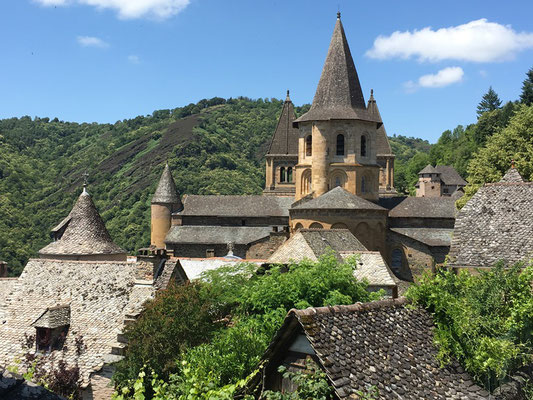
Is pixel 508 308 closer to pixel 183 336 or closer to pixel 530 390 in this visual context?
pixel 530 390

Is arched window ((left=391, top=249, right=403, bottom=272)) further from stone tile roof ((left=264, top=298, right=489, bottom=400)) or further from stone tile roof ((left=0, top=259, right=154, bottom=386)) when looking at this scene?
stone tile roof ((left=264, top=298, right=489, bottom=400))

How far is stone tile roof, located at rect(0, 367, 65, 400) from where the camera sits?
12.5ft

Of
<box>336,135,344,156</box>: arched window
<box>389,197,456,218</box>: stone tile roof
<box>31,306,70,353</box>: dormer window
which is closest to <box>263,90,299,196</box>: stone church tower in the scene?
<box>336,135,344,156</box>: arched window

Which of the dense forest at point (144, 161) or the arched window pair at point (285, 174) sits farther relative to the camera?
the dense forest at point (144, 161)

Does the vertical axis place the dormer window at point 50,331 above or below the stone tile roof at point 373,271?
below

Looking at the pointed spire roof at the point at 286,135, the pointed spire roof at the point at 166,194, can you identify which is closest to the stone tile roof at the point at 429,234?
the pointed spire roof at the point at 286,135

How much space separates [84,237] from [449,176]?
6152 cm

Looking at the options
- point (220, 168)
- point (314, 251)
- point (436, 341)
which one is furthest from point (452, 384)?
point (220, 168)

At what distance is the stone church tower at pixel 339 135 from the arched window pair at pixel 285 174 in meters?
12.4

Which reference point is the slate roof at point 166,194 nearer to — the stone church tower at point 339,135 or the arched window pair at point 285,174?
the stone church tower at point 339,135

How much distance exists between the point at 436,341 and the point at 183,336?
752 centimetres

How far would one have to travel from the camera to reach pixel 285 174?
5356cm

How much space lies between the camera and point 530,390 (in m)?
9.20

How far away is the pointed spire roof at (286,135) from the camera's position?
5344 centimetres
